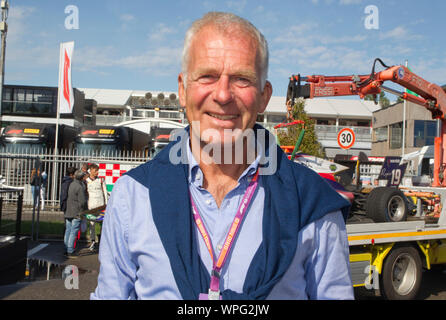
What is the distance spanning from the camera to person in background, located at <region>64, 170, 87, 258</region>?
9.14 meters

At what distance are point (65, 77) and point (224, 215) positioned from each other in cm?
1491

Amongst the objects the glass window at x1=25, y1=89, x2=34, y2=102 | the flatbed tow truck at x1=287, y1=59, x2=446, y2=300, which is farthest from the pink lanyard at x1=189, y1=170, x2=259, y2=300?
the glass window at x1=25, y1=89, x2=34, y2=102

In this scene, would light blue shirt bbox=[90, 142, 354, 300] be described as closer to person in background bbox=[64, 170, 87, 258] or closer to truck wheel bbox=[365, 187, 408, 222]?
truck wheel bbox=[365, 187, 408, 222]

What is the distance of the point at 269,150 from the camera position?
1878mm

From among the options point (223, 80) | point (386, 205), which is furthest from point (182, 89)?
point (386, 205)

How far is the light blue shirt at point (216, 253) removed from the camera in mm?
1635

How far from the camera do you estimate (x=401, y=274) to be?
21.8 feet

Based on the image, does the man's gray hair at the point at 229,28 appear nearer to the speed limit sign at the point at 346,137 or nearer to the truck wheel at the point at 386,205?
the truck wheel at the point at 386,205

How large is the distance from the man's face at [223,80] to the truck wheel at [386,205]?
5370 millimetres

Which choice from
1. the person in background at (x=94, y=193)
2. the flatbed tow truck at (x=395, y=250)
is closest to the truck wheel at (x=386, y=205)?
the flatbed tow truck at (x=395, y=250)

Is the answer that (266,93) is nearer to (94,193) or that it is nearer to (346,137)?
(94,193)

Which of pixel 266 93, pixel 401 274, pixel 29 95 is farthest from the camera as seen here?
pixel 29 95

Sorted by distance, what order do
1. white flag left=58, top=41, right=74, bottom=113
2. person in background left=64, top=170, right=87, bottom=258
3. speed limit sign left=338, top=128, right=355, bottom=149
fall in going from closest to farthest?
person in background left=64, top=170, right=87, bottom=258, speed limit sign left=338, top=128, right=355, bottom=149, white flag left=58, top=41, right=74, bottom=113

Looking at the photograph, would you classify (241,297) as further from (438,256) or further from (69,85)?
(69,85)
